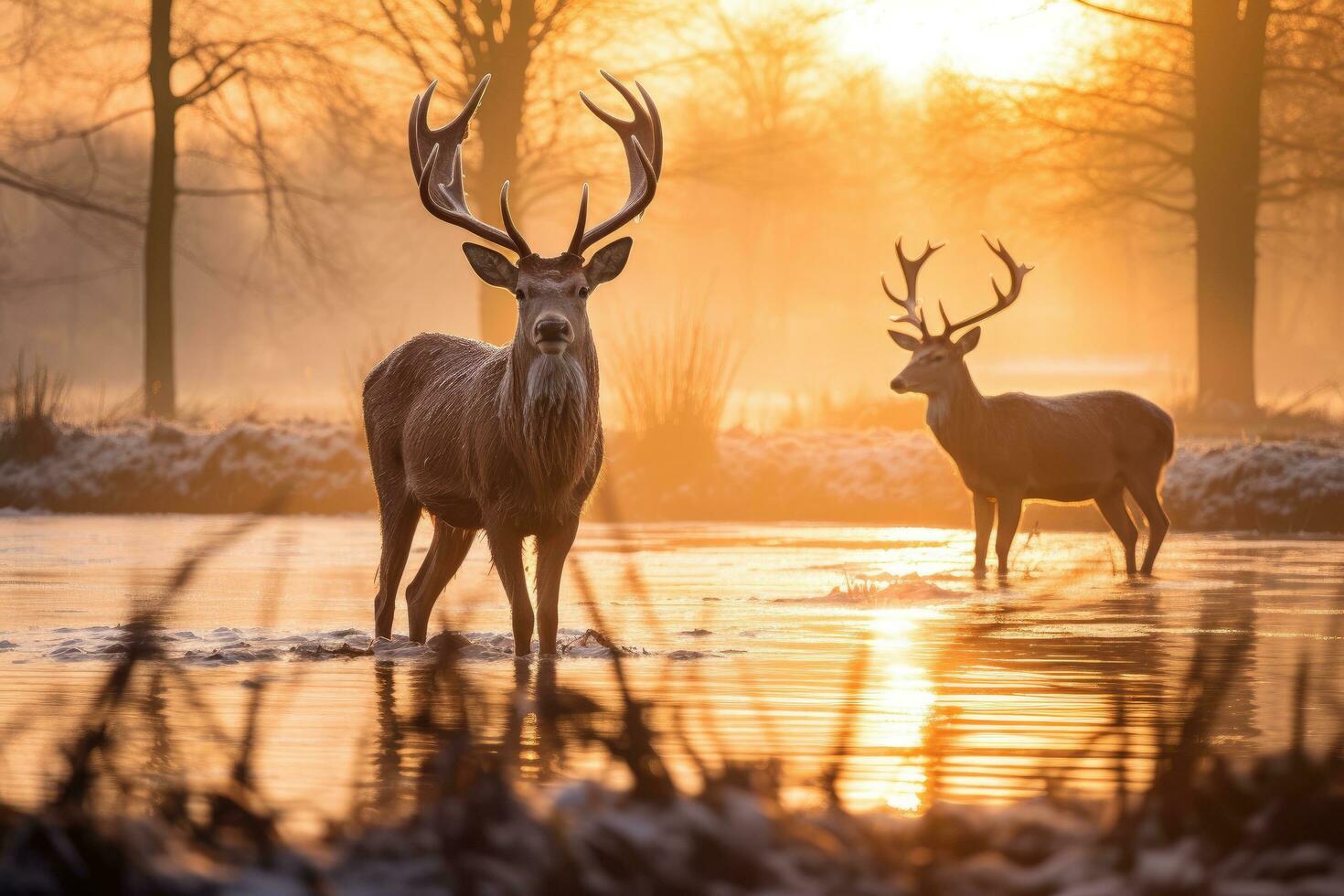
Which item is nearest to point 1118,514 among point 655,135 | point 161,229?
point 655,135

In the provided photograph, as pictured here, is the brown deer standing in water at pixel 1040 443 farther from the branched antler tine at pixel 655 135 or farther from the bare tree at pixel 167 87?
the bare tree at pixel 167 87

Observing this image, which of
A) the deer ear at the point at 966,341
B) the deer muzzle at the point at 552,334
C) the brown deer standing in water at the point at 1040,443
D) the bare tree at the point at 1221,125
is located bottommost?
the brown deer standing in water at the point at 1040,443

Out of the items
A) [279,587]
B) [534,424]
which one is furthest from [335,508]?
[534,424]

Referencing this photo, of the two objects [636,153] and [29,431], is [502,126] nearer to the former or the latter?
[29,431]

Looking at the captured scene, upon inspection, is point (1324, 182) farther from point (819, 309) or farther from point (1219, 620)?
point (819, 309)

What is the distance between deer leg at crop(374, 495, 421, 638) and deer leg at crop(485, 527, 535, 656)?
1.46 metres

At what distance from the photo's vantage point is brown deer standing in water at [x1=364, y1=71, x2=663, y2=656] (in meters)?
9.45

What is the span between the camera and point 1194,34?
25562mm

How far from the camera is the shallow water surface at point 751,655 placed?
6.78 meters

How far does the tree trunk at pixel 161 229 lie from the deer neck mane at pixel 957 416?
Result: 540 inches

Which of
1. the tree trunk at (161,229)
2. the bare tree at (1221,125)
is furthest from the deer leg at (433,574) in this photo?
the tree trunk at (161,229)

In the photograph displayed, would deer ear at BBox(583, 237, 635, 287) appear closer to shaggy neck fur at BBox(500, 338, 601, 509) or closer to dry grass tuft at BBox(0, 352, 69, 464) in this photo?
shaggy neck fur at BBox(500, 338, 601, 509)

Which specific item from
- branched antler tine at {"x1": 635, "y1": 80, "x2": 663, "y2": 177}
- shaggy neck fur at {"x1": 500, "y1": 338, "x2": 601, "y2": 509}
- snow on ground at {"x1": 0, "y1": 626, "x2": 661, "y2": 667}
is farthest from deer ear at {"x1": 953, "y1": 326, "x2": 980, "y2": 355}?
shaggy neck fur at {"x1": 500, "y1": 338, "x2": 601, "y2": 509}

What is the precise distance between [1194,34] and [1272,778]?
2227cm
